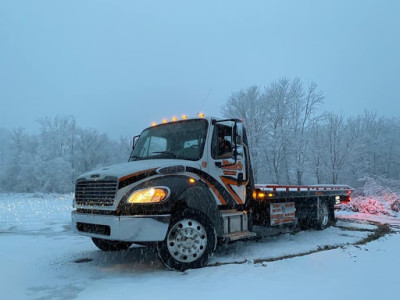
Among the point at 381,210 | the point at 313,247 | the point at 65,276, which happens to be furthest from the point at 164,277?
the point at 381,210

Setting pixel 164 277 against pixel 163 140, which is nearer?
pixel 164 277

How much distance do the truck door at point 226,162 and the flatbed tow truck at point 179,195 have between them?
2 cm

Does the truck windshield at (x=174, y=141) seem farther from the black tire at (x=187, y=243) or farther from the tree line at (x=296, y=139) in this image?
the tree line at (x=296, y=139)

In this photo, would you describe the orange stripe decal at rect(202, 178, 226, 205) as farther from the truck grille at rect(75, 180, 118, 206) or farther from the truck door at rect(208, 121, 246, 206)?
the truck grille at rect(75, 180, 118, 206)

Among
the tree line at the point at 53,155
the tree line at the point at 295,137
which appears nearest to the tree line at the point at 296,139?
the tree line at the point at 295,137

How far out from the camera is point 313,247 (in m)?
6.98

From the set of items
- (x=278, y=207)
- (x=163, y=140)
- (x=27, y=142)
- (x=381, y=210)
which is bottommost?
(x=381, y=210)

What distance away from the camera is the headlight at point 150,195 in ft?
16.1

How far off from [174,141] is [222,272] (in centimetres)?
255

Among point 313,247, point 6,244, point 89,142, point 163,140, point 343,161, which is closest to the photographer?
point 163,140

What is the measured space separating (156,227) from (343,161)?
27.0 m

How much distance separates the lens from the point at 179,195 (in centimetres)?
512

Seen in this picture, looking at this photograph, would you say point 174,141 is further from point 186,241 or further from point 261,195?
point 261,195

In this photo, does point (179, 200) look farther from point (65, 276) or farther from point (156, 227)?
point (65, 276)
